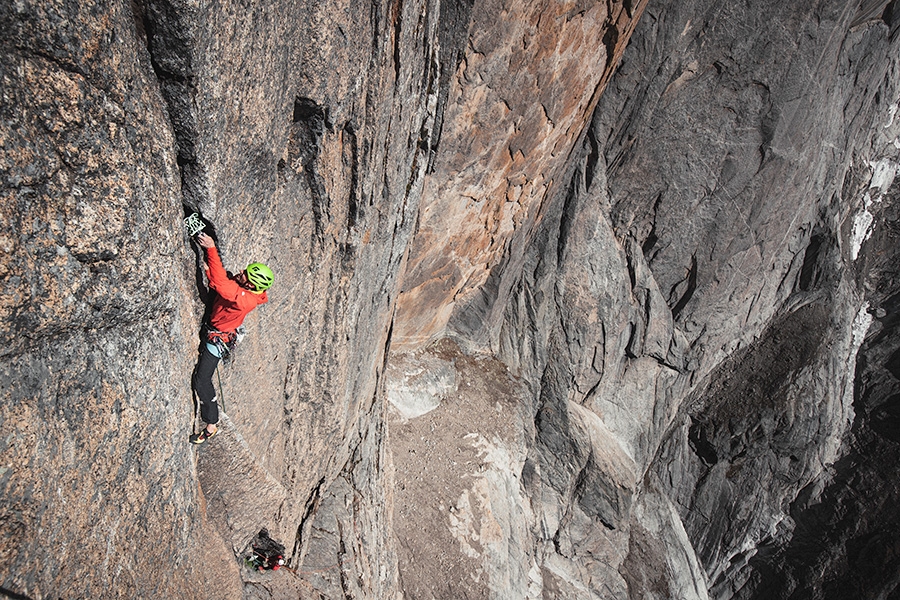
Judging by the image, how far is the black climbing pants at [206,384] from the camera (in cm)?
401

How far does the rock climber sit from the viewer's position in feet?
12.9

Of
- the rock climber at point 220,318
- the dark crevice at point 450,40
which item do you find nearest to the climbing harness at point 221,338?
the rock climber at point 220,318

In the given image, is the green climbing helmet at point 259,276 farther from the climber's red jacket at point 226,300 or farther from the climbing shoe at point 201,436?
the climbing shoe at point 201,436

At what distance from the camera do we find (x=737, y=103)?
12.9 m

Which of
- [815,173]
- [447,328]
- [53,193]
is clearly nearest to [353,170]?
[53,193]

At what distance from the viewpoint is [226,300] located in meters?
3.96

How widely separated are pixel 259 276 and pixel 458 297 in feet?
31.3

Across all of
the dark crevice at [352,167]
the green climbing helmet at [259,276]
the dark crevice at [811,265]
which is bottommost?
the green climbing helmet at [259,276]

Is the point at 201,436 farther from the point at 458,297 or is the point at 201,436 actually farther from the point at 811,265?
the point at 811,265

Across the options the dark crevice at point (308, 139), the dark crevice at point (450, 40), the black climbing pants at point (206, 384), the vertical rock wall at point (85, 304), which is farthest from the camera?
the dark crevice at point (450, 40)

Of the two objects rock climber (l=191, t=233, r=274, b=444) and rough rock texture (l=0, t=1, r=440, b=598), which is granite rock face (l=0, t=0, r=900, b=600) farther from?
rock climber (l=191, t=233, r=274, b=444)

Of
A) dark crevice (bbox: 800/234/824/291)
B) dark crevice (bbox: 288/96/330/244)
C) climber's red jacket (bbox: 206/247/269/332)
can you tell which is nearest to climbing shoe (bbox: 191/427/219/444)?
climber's red jacket (bbox: 206/247/269/332)

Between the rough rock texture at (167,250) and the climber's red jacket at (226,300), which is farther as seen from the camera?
the climber's red jacket at (226,300)

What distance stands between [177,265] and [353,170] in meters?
2.75
